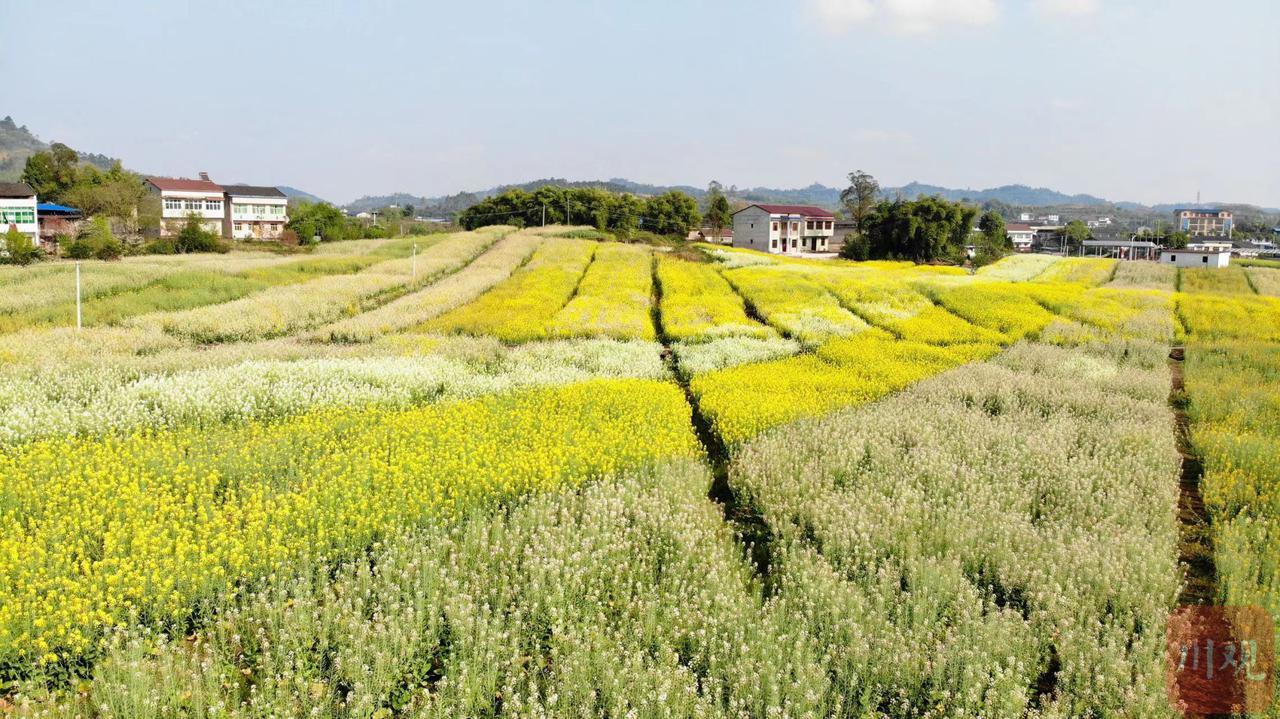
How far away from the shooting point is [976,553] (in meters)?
8.20

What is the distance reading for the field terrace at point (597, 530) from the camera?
233 inches

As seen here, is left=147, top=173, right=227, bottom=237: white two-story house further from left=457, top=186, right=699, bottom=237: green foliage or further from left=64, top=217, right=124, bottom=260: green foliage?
left=64, top=217, right=124, bottom=260: green foliage

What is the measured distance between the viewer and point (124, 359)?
1680cm

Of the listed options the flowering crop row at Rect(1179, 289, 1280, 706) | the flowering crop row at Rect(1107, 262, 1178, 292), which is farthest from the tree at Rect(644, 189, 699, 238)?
the flowering crop row at Rect(1179, 289, 1280, 706)

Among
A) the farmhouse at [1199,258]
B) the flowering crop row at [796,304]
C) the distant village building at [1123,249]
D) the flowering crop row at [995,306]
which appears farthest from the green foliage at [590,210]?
the flowering crop row at [995,306]

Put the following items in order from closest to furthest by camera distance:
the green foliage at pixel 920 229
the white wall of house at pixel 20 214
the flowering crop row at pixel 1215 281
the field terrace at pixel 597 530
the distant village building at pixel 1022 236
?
the field terrace at pixel 597 530 < the flowering crop row at pixel 1215 281 < the white wall of house at pixel 20 214 < the green foliage at pixel 920 229 < the distant village building at pixel 1022 236

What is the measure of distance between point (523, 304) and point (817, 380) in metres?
14.4

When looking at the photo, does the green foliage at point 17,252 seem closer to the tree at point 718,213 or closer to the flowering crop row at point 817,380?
the flowering crop row at point 817,380

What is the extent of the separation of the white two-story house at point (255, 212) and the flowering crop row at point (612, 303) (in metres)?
71.4

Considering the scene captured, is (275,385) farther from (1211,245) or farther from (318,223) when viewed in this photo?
(1211,245)

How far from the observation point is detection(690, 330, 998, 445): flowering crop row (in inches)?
549

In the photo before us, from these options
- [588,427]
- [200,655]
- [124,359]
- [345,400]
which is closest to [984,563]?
[588,427]

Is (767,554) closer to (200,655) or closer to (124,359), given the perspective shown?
(200,655)

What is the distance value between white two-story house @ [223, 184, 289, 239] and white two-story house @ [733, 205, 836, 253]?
196ft
